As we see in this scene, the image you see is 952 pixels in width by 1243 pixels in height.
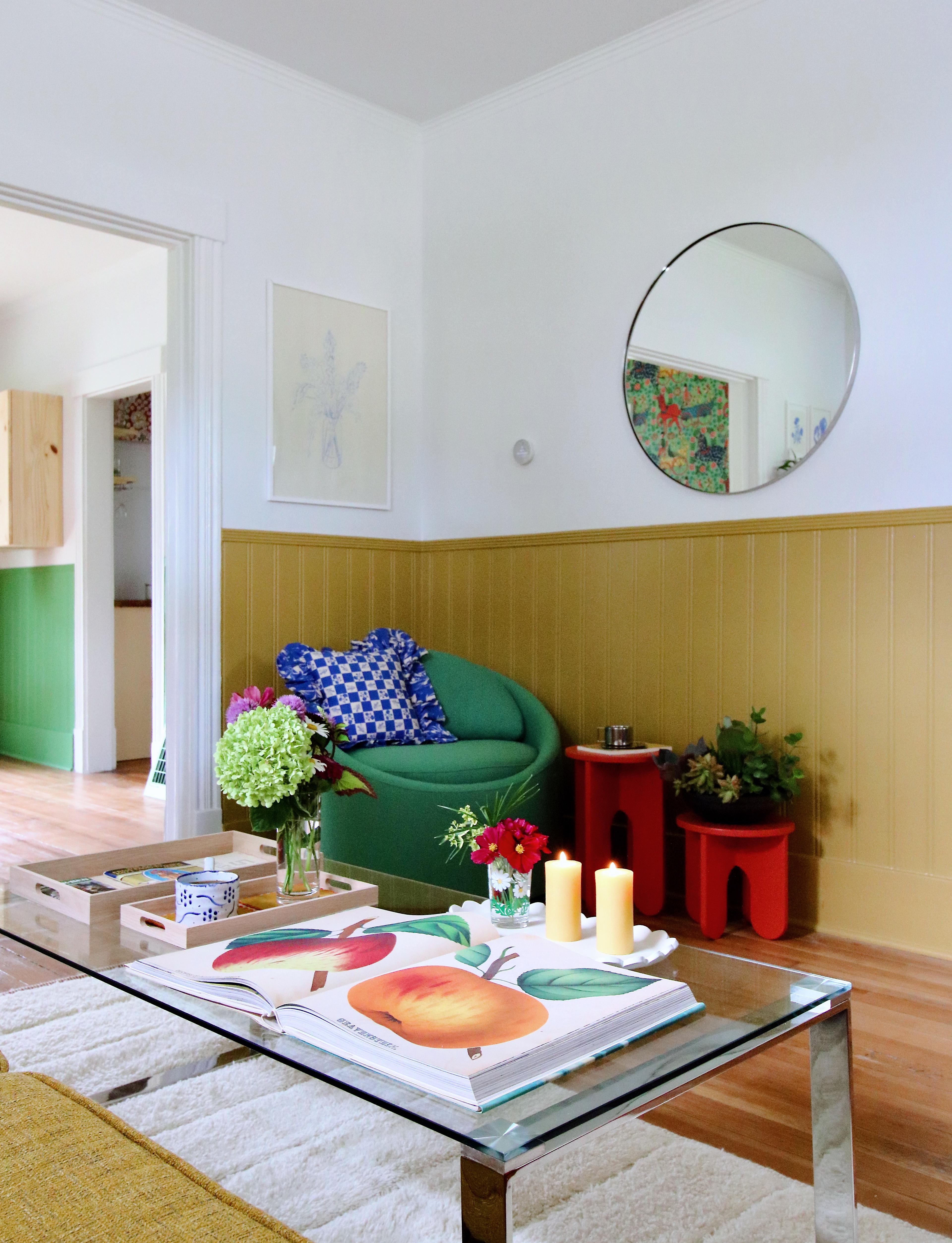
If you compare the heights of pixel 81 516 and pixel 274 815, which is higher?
pixel 81 516

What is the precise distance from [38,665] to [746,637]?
4.67 meters

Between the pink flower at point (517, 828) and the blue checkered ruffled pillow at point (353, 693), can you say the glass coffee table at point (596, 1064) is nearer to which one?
the pink flower at point (517, 828)

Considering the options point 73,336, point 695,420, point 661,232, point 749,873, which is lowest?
point 749,873

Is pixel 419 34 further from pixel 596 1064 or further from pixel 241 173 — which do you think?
pixel 596 1064

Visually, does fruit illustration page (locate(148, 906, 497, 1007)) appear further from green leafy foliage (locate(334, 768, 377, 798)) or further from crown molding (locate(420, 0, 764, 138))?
crown molding (locate(420, 0, 764, 138))

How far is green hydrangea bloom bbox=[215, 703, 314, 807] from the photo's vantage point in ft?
5.76

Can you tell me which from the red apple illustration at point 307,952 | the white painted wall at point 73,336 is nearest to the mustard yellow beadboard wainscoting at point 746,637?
the red apple illustration at point 307,952

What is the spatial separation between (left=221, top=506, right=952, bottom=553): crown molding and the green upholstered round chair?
27.3 inches

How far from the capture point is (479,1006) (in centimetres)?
126

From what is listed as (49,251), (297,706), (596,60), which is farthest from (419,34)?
(297,706)

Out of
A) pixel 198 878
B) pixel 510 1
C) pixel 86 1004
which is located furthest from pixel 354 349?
pixel 198 878

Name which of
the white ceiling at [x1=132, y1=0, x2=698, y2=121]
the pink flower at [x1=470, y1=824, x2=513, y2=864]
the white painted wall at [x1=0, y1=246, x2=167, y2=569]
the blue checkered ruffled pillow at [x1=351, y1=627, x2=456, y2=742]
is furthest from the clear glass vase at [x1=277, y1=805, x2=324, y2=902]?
the white painted wall at [x1=0, y1=246, x2=167, y2=569]

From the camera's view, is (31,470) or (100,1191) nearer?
(100,1191)

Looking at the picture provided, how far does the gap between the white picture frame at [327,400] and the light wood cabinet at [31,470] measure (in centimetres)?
271
